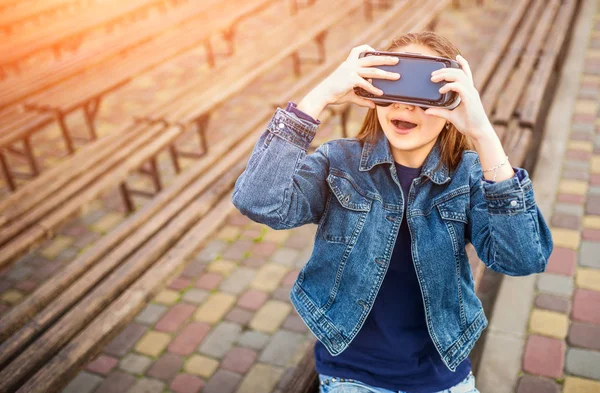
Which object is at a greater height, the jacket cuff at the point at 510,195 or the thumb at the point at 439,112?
the thumb at the point at 439,112

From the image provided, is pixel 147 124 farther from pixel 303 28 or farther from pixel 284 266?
pixel 303 28

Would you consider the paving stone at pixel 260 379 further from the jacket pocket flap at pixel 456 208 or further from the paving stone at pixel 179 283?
the jacket pocket flap at pixel 456 208

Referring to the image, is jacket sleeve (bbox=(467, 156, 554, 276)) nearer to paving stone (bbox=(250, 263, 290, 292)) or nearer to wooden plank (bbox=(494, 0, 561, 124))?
paving stone (bbox=(250, 263, 290, 292))

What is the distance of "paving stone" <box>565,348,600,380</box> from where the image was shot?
2531 mm

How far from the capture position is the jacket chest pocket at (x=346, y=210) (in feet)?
5.54

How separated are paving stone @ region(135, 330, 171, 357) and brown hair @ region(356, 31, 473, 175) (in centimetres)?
194

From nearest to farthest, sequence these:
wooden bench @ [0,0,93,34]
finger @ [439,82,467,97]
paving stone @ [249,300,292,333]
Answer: finger @ [439,82,467,97] → paving stone @ [249,300,292,333] → wooden bench @ [0,0,93,34]

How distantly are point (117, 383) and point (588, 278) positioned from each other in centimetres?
275

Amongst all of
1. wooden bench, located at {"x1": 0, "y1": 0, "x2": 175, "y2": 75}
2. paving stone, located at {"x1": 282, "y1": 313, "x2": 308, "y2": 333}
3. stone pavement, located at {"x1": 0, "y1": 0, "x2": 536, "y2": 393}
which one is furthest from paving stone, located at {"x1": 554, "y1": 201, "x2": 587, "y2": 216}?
wooden bench, located at {"x1": 0, "y1": 0, "x2": 175, "y2": 75}

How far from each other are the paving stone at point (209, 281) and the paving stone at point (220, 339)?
1.21 ft

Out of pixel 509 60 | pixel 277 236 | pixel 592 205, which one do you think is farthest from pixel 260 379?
pixel 509 60

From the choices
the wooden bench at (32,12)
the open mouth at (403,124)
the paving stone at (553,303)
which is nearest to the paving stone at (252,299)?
the paving stone at (553,303)

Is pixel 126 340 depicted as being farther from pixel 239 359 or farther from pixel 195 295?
pixel 239 359

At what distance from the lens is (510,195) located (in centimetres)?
144
